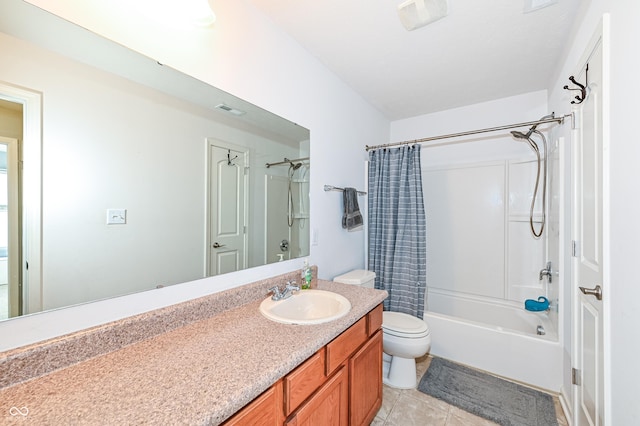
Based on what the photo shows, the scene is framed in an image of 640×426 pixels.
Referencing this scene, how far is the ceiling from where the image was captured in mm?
1438

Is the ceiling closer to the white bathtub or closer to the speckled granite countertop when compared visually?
the speckled granite countertop

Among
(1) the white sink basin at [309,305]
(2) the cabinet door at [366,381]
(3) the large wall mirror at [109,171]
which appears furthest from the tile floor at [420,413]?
(3) the large wall mirror at [109,171]

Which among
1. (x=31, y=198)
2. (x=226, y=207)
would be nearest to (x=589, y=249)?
(x=226, y=207)

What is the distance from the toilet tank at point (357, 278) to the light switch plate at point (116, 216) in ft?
4.74

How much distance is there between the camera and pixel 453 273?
2.82m

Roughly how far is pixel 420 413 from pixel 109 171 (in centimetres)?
213

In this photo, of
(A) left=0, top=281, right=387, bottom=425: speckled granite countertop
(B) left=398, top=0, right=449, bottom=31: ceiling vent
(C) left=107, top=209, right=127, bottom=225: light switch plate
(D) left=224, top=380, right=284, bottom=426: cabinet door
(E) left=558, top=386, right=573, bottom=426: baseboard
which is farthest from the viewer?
(E) left=558, top=386, right=573, bottom=426: baseboard

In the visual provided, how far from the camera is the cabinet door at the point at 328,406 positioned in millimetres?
925

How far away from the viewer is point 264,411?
30.1 inches

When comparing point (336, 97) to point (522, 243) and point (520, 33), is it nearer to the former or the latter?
point (520, 33)

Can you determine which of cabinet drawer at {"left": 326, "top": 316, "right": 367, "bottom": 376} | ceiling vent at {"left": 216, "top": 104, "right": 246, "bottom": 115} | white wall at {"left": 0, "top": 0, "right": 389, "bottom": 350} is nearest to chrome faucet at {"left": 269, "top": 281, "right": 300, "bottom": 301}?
white wall at {"left": 0, "top": 0, "right": 389, "bottom": 350}

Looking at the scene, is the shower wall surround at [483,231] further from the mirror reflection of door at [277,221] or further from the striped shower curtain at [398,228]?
the mirror reflection of door at [277,221]

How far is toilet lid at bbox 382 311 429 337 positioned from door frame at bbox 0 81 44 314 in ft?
6.05

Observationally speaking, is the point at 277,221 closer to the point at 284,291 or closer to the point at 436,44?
the point at 284,291
